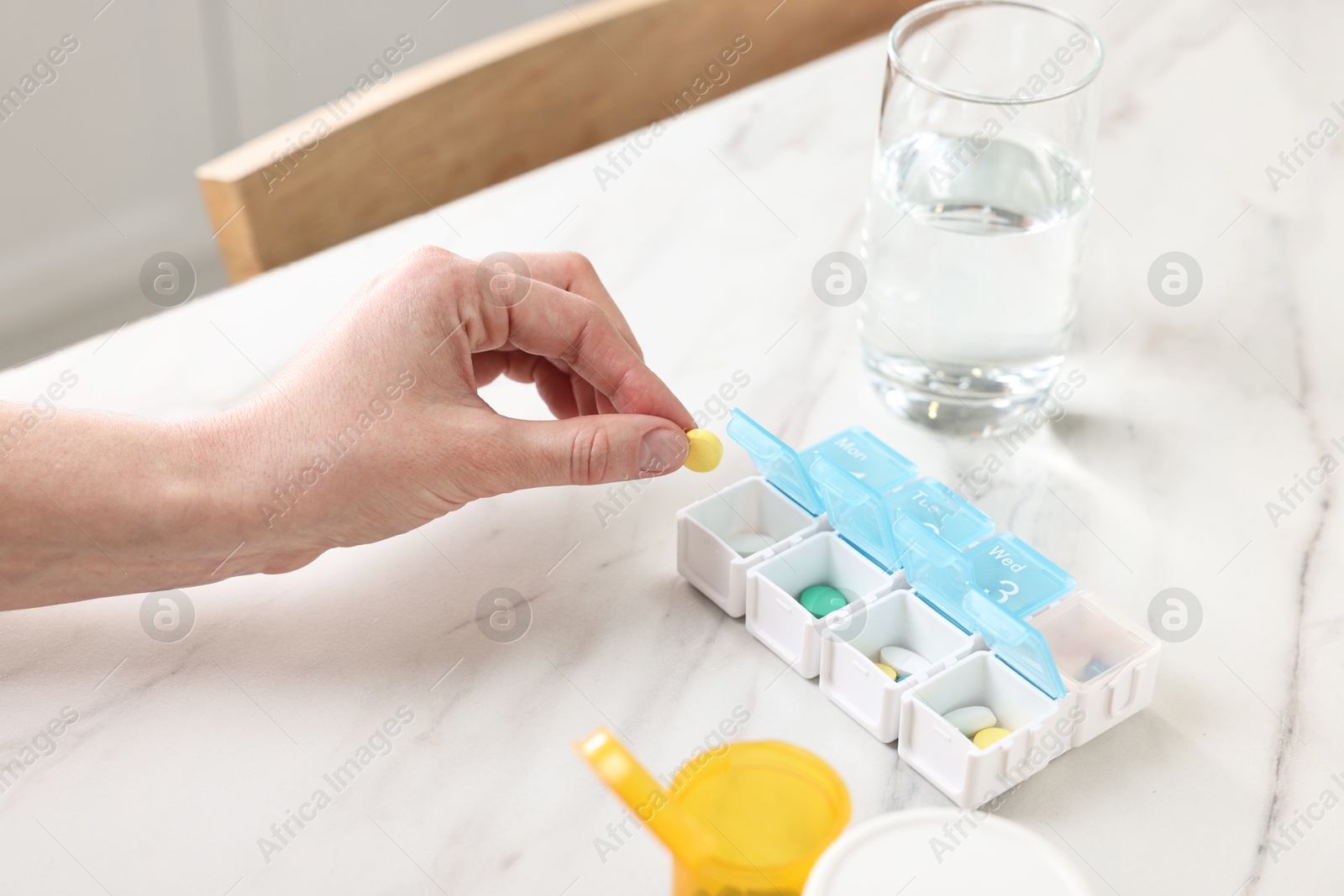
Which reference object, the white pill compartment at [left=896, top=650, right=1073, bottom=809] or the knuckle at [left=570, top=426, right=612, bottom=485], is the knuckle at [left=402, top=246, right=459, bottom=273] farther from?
the white pill compartment at [left=896, top=650, right=1073, bottom=809]

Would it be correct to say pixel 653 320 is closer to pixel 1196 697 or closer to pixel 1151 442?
pixel 1151 442

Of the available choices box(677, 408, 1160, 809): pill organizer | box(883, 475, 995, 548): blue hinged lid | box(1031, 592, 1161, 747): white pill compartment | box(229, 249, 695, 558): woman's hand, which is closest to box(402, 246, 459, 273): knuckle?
box(229, 249, 695, 558): woman's hand

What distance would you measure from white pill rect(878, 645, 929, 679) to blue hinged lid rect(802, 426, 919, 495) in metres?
0.11

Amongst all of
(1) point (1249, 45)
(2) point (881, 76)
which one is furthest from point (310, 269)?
(1) point (1249, 45)

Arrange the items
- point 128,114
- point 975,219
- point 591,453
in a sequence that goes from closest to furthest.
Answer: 1. point 591,453
2. point 975,219
3. point 128,114

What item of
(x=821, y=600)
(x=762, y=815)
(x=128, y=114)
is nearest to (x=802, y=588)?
Answer: (x=821, y=600)

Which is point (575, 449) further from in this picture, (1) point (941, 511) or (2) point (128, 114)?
(2) point (128, 114)

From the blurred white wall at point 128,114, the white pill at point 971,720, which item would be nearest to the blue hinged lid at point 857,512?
the white pill at point 971,720

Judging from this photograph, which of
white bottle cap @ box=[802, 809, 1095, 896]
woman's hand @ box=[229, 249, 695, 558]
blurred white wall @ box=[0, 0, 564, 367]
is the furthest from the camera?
blurred white wall @ box=[0, 0, 564, 367]

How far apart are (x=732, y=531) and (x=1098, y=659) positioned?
24 cm

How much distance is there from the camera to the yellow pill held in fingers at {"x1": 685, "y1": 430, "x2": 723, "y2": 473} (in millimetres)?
809

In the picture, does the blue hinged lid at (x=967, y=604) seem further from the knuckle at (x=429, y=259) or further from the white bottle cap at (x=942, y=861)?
the knuckle at (x=429, y=259)

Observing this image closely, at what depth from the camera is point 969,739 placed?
0.66 meters

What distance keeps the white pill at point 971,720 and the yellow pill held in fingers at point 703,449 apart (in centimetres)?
23
